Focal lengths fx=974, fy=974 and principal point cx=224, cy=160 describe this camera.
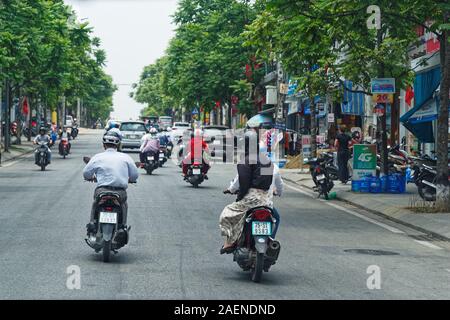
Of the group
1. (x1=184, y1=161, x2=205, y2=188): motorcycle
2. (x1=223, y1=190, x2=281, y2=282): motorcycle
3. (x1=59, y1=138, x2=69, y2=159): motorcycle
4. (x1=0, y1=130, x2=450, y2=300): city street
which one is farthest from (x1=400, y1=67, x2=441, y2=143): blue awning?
(x1=59, y1=138, x2=69, y2=159): motorcycle

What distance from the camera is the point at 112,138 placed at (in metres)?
13.5

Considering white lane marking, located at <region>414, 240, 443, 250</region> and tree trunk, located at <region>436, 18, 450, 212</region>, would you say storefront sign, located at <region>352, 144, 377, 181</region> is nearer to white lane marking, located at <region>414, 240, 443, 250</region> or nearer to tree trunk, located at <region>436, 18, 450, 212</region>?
tree trunk, located at <region>436, 18, 450, 212</region>

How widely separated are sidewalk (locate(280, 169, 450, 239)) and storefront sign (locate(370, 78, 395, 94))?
2.70 meters

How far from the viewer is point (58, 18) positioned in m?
51.5

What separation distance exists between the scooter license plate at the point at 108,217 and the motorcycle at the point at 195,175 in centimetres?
1547

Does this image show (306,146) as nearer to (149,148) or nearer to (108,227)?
(149,148)

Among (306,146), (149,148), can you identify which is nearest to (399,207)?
(149,148)

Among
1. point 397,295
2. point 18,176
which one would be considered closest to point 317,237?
point 397,295

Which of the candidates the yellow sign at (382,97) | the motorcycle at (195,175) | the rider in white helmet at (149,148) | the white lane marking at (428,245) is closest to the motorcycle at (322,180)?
the yellow sign at (382,97)

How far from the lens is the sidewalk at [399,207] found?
717 inches

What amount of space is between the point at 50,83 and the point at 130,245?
39029 millimetres

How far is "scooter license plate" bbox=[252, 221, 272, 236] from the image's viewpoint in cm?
1109

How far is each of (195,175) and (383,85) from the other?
640cm
